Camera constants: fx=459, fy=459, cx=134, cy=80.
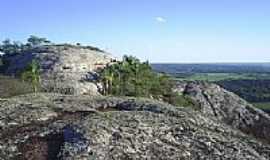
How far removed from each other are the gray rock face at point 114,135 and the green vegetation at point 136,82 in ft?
227

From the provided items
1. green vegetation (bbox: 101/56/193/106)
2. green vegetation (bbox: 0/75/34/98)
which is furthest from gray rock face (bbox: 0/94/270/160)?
green vegetation (bbox: 101/56/193/106)

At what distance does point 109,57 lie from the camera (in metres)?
126

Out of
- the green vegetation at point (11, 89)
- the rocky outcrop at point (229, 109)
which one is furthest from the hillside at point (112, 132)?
the rocky outcrop at point (229, 109)

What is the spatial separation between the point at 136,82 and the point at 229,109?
24.1 m

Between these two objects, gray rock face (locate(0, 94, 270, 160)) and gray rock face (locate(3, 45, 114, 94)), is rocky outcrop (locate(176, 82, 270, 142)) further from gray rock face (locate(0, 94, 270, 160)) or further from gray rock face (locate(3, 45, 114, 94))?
gray rock face (locate(0, 94, 270, 160))

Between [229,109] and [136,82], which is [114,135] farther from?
[229,109]

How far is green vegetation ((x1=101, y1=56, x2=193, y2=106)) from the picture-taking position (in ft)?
326

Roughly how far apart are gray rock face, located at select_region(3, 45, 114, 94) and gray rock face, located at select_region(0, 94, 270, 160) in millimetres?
62778

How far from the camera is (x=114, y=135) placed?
910 inches

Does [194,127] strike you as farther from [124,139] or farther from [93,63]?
[93,63]

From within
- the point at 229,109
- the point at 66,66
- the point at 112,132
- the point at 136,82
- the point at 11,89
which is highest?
the point at 112,132

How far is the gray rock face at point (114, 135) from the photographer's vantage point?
71.6 feet

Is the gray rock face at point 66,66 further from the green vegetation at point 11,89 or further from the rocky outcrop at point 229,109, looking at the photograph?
the rocky outcrop at point 229,109

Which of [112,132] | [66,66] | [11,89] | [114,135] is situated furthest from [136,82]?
[114,135]
